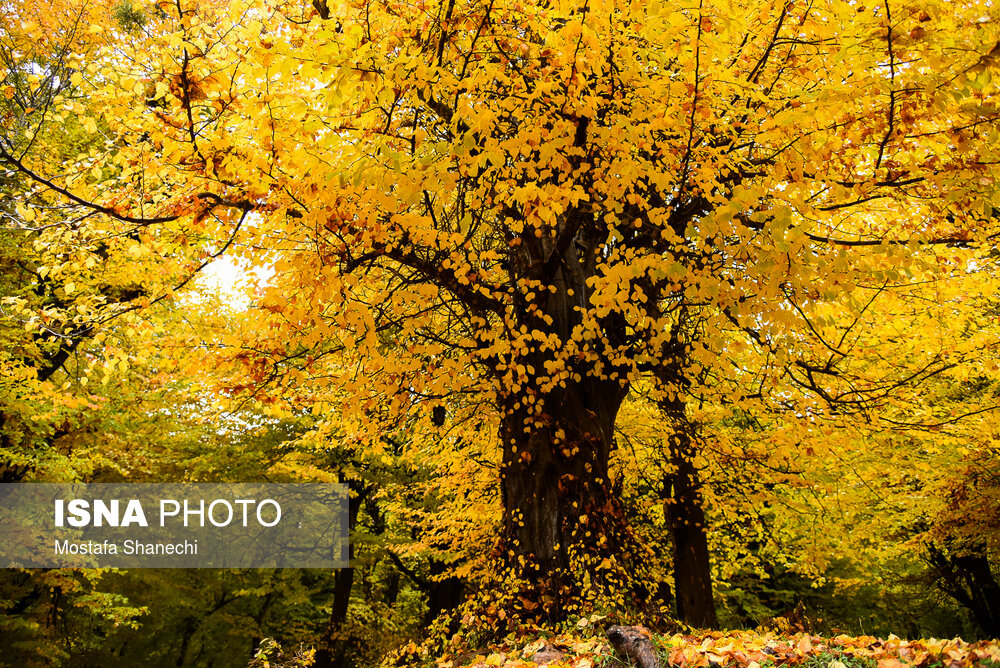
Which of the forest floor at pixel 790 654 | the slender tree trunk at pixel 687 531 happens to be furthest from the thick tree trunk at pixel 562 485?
the slender tree trunk at pixel 687 531

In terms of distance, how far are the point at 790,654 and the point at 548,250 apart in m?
4.50

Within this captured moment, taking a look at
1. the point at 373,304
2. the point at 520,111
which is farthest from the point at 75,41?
the point at 520,111

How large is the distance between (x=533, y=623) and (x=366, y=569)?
47.7 feet

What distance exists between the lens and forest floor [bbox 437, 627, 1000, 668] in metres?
2.88

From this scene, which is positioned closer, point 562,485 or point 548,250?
point 562,485

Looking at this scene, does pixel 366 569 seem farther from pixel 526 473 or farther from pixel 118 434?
pixel 526 473

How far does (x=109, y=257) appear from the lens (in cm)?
950

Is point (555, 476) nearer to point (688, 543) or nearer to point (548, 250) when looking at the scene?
point (548, 250)

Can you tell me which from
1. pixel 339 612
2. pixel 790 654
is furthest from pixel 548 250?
pixel 339 612

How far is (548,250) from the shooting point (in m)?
6.67

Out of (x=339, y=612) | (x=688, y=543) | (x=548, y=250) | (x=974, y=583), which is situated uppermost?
(x=548, y=250)

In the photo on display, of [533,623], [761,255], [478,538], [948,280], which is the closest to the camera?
[761,255]

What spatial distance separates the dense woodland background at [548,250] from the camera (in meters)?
3.93

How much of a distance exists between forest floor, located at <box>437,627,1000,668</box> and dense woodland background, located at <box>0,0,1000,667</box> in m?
1.28
